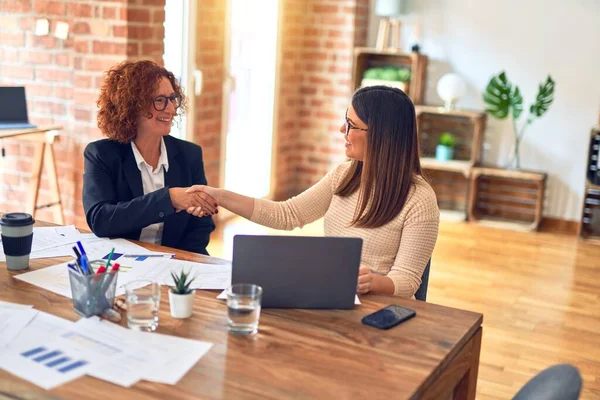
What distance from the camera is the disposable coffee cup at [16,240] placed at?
79.8 inches

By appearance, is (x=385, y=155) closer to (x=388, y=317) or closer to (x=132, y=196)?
(x=388, y=317)

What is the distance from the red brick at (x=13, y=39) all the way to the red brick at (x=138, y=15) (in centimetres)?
68

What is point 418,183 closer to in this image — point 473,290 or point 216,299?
point 216,299

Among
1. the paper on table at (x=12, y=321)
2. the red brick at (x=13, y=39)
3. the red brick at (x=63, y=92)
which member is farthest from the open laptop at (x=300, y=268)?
the red brick at (x=13, y=39)

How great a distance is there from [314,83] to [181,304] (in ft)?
14.8

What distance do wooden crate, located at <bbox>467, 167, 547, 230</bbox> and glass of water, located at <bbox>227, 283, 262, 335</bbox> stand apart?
4.13 m

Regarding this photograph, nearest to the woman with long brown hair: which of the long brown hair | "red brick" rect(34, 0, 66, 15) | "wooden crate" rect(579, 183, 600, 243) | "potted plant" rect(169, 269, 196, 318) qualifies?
the long brown hair

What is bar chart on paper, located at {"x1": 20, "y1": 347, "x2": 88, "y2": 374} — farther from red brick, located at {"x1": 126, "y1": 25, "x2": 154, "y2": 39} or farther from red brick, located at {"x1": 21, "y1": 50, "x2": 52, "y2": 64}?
red brick, located at {"x1": 21, "y1": 50, "x2": 52, "y2": 64}

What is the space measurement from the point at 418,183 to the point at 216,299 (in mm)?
750

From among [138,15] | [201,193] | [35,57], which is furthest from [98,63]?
[201,193]

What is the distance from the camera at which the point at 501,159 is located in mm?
5812

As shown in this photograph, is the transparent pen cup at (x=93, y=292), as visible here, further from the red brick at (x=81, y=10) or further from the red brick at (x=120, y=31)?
the red brick at (x=81, y=10)

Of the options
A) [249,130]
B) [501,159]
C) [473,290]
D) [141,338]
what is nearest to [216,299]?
[141,338]

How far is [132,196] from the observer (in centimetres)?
262
